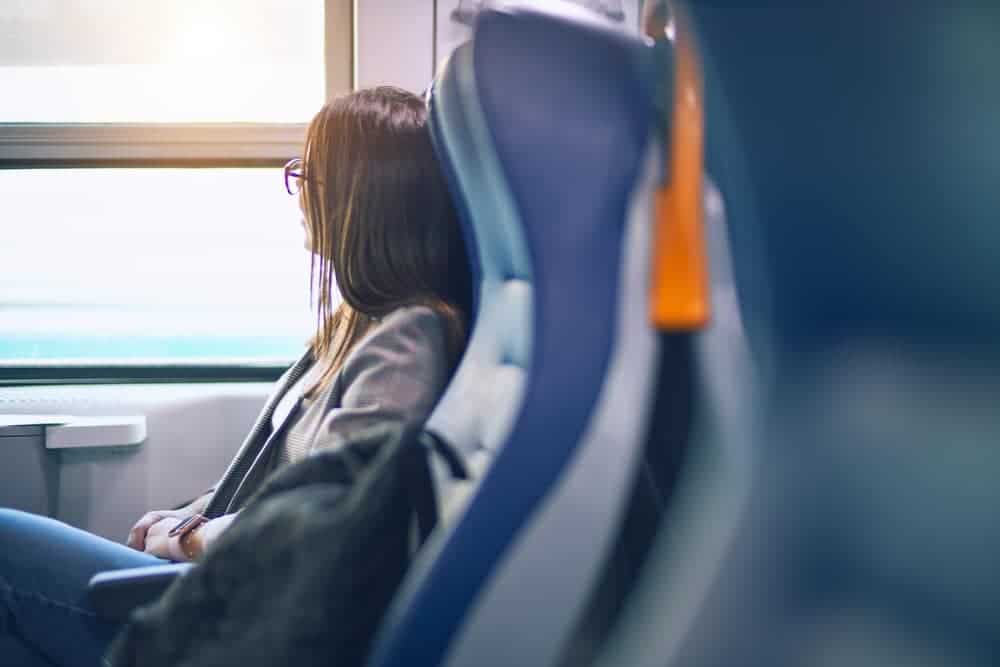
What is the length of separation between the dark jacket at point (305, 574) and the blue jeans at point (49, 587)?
0.50 meters

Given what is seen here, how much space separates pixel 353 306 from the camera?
1458mm

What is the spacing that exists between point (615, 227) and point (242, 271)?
5.45ft

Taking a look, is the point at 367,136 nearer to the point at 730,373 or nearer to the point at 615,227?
the point at 615,227

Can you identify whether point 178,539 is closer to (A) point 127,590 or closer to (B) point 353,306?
(A) point 127,590

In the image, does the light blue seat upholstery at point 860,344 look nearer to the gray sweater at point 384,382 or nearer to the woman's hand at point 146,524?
the gray sweater at point 384,382

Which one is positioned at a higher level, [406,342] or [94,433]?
[406,342]

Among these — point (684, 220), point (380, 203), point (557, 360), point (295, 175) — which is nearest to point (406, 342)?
point (380, 203)

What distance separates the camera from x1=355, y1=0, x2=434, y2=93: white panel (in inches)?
79.4

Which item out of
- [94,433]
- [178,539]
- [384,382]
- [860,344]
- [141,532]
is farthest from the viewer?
[94,433]

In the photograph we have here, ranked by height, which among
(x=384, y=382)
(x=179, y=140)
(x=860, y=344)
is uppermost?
(x=860, y=344)

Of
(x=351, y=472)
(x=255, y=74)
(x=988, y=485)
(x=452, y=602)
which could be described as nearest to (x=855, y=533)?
(x=988, y=485)

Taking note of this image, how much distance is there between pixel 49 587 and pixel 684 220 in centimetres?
122

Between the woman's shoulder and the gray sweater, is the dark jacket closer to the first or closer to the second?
the gray sweater

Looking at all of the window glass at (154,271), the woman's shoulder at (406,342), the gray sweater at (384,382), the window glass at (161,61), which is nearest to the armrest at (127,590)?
the gray sweater at (384,382)
